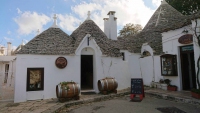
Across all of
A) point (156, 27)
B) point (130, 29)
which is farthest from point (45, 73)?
point (130, 29)

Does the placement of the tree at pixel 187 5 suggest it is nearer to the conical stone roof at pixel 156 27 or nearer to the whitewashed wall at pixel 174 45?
the conical stone roof at pixel 156 27

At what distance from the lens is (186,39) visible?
891cm

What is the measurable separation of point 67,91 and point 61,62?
2309 mm

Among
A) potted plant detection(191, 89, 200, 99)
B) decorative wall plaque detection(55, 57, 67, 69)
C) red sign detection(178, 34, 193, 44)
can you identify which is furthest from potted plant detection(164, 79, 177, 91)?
decorative wall plaque detection(55, 57, 67, 69)

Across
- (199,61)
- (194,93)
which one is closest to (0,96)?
(194,93)

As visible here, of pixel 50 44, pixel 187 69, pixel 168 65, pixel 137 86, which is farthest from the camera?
pixel 168 65

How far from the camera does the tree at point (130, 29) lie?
29125 millimetres

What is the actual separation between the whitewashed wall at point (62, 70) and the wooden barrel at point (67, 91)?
62.7 inches

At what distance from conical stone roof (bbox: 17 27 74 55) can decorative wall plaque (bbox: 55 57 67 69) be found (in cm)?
42

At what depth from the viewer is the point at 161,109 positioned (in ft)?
21.4

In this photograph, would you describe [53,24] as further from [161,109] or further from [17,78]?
[161,109]

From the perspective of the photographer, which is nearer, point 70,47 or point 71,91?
point 71,91

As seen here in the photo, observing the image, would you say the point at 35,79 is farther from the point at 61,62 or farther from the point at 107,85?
the point at 107,85

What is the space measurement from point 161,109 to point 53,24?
9.44 m
